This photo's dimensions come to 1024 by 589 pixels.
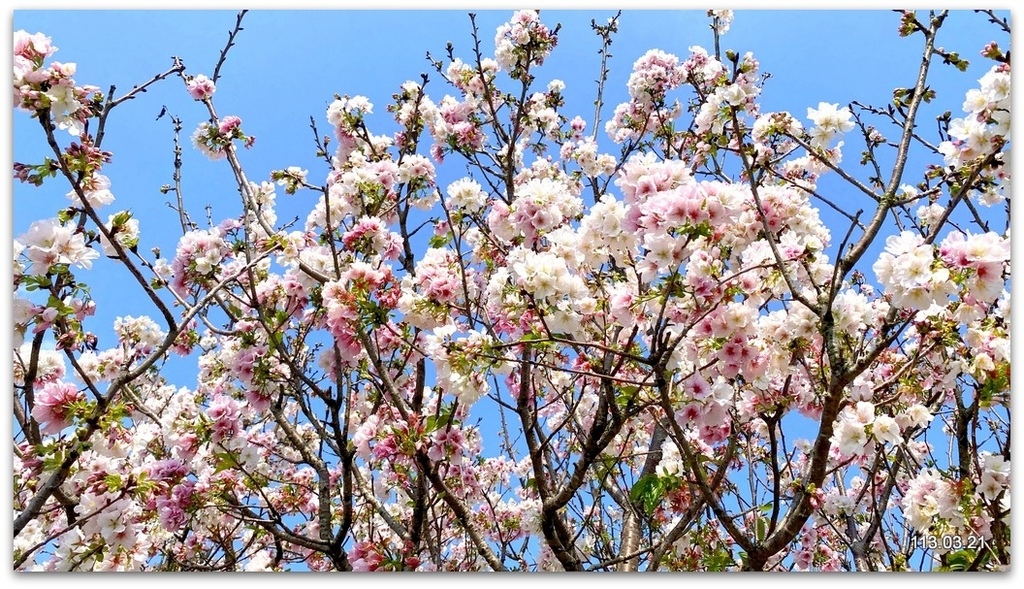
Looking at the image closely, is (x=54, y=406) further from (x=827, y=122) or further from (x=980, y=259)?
(x=827, y=122)

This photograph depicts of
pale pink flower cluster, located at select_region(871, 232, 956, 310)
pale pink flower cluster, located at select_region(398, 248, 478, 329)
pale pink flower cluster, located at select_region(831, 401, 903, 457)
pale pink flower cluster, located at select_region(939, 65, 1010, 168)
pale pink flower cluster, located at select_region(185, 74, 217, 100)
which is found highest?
pale pink flower cluster, located at select_region(185, 74, 217, 100)

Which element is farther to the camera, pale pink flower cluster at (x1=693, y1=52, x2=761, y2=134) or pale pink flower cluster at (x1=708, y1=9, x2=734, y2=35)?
pale pink flower cluster at (x1=708, y1=9, x2=734, y2=35)

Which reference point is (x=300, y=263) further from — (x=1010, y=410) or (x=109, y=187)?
(x=1010, y=410)

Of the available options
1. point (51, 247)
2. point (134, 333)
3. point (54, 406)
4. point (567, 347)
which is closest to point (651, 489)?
point (567, 347)

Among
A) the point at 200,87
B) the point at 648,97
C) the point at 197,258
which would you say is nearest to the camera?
the point at 197,258

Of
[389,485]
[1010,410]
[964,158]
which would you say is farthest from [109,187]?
[1010,410]

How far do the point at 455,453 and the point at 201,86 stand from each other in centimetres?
206

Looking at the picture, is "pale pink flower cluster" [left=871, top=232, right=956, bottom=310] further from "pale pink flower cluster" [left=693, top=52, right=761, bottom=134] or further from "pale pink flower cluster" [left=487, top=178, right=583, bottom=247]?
"pale pink flower cluster" [left=487, top=178, right=583, bottom=247]

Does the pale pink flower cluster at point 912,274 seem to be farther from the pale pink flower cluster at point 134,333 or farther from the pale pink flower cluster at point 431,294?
the pale pink flower cluster at point 134,333

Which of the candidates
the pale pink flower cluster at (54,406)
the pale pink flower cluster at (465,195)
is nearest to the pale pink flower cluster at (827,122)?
the pale pink flower cluster at (465,195)

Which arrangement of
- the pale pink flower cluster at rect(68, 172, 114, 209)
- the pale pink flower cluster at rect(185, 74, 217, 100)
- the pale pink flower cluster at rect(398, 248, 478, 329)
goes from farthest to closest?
1. the pale pink flower cluster at rect(185, 74, 217, 100)
2. the pale pink flower cluster at rect(398, 248, 478, 329)
3. the pale pink flower cluster at rect(68, 172, 114, 209)

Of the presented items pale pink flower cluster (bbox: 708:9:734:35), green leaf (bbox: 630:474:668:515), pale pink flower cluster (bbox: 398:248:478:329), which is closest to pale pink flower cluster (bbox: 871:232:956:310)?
green leaf (bbox: 630:474:668:515)

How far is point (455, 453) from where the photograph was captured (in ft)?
7.11

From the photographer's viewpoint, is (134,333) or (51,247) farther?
(134,333)
